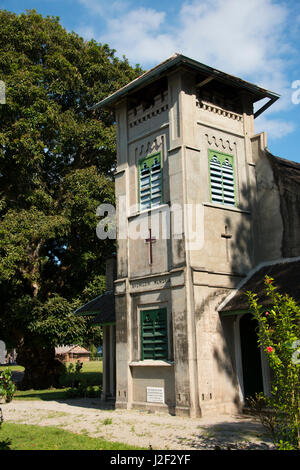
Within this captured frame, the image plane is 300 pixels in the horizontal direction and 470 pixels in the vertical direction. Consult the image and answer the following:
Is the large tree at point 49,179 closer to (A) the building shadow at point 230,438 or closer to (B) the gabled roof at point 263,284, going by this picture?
(B) the gabled roof at point 263,284

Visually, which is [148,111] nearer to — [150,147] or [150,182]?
[150,147]

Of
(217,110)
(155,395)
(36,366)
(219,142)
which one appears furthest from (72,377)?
(217,110)

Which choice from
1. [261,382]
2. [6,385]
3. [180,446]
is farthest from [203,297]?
[6,385]

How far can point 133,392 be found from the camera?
51.0 feet

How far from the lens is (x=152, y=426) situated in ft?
40.0

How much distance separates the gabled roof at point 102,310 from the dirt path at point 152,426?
3.10 metres

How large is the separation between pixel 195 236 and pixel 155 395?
4930mm

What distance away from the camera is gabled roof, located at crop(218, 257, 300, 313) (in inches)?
537

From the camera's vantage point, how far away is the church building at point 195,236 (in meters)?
14.2

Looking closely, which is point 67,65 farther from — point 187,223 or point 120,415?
point 120,415

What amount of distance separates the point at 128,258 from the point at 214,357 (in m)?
4.44

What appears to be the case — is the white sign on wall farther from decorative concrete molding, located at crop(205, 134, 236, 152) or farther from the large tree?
the large tree

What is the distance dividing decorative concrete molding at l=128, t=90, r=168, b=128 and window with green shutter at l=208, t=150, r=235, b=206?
88.2 inches

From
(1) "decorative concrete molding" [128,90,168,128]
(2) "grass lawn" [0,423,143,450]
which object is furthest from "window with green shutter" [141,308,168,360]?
(1) "decorative concrete molding" [128,90,168,128]
